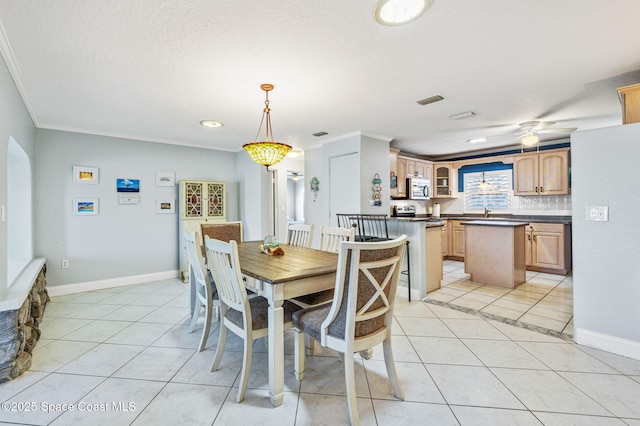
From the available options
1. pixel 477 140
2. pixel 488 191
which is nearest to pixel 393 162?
pixel 477 140

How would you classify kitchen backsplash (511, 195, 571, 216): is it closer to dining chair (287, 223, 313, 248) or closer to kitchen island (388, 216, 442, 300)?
kitchen island (388, 216, 442, 300)

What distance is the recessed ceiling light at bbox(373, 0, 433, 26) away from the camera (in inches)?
61.6

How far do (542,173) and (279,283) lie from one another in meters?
5.38

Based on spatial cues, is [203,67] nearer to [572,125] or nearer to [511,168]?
[572,125]

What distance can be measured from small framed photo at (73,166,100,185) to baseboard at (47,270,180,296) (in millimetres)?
1424

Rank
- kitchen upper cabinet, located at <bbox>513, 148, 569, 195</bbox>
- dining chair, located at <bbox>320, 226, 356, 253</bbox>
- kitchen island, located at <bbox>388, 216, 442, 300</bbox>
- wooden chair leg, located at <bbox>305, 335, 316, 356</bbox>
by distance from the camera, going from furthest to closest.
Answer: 1. kitchen upper cabinet, located at <bbox>513, 148, 569, 195</bbox>
2. kitchen island, located at <bbox>388, 216, 442, 300</bbox>
3. dining chair, located at <bbox>320, 226, 356, 253</bbox>
4. wooden chair leg, located at <bbox>305, 335, 316, 356</bbox>

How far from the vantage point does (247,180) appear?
17.6 feet

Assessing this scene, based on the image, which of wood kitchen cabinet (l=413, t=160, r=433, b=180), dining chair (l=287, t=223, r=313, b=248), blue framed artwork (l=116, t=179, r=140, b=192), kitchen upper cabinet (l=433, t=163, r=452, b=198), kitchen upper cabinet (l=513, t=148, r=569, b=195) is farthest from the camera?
kitchen upper cabinet (l=433, t=163, r=452, b=198)

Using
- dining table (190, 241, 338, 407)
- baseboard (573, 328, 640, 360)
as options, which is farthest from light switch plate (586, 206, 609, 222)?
dining table (190, 241, 338, 407)

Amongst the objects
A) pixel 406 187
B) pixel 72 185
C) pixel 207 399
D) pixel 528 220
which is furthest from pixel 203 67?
pixel 528 220

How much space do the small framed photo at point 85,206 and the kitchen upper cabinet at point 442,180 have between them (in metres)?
6.12

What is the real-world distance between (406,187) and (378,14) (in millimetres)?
4307

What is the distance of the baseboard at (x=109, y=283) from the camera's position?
3.91 meters

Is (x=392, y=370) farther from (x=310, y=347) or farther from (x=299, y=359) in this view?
(x=310, y=347)
